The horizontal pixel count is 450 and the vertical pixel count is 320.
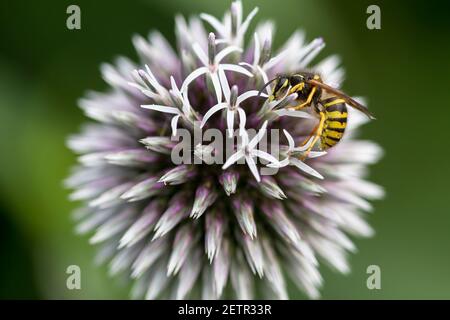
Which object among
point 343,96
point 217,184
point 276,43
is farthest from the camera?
point 276,43

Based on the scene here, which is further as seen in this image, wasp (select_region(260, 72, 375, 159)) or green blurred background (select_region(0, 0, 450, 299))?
green blurred background (select_region(0, 0, 450, 299))

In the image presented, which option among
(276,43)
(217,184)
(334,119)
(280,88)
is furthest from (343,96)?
(276,43)

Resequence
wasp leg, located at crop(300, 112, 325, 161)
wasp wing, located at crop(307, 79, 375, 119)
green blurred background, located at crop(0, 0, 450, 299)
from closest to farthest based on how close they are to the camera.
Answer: wasp wing, located at crop(307, 79, 375, 119) → wasp leg, located at crop(300, 112, 325, 161) → green blurred background, located at crop(0, 0, 450, 299)

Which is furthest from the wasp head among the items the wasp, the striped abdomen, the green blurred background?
the green blurred background

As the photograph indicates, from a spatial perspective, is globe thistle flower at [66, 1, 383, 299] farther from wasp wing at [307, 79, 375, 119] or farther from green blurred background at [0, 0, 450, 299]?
green blurred background at [0, 0, 450, 299]

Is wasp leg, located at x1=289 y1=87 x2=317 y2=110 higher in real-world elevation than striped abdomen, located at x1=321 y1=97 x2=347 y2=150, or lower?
higher

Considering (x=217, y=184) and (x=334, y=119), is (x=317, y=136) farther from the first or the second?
(x=217, y=184)

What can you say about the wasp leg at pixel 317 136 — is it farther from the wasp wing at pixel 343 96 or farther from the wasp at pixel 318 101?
the wasp wing at pixel 343 96
